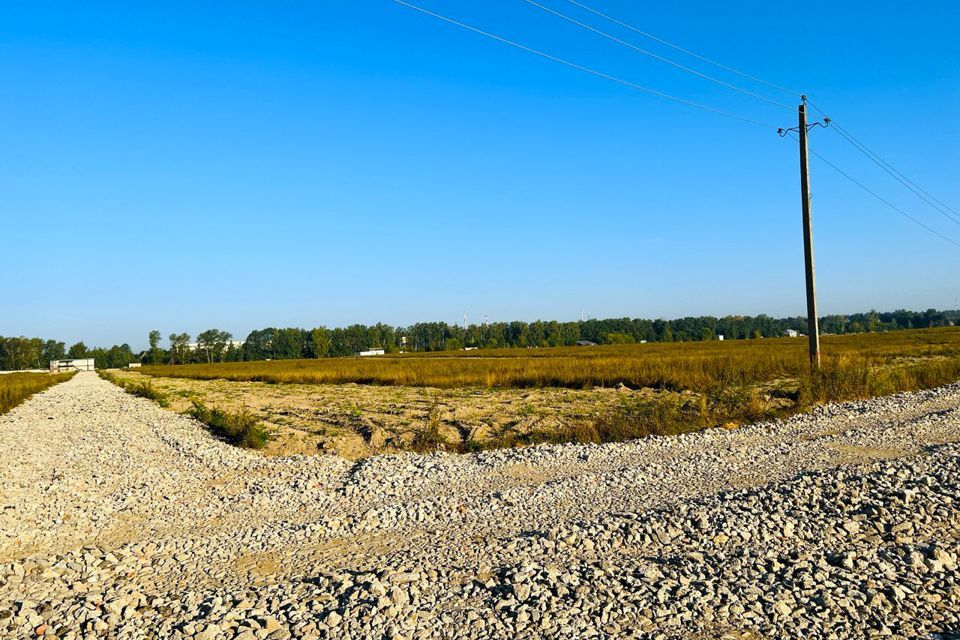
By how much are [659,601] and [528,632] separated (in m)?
1.13

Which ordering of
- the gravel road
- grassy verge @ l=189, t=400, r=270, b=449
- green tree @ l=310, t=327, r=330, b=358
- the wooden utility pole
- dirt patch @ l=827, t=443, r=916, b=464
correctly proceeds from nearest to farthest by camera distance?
the gravel road
dirt patch @ l=827, t=443, r=916, b=464
grassy verge @ l=189, t=400, r=270, b=449
the wooden utility pole
green tree @ l=310, t=327, r=330, b=358

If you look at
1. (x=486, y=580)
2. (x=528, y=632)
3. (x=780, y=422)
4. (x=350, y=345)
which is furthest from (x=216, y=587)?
(x=350, y=345)

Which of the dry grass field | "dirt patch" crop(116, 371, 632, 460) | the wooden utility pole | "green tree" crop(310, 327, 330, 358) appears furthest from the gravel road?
"green tree" crop(310, 327, 330, 358)

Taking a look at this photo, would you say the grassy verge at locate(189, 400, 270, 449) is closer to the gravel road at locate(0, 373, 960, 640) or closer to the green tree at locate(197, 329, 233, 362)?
the gravel road at locate(0, 373, 960, 640)

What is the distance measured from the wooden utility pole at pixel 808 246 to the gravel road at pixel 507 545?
384 inches

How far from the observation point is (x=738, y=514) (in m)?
6.97

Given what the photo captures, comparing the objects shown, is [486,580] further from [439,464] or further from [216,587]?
[439,464]

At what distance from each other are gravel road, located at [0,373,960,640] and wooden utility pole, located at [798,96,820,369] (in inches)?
384

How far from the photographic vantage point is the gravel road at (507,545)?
16.0ft

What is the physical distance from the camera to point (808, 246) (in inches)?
858

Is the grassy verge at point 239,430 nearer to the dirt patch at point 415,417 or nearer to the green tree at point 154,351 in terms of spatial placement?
the dirt patch at point 415,417

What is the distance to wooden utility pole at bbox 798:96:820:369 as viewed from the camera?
21.5 meters

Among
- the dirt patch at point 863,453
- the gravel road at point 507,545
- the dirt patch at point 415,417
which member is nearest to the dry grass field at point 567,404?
the dirt patch at point 415,417

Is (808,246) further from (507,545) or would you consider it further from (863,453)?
(507,545)
